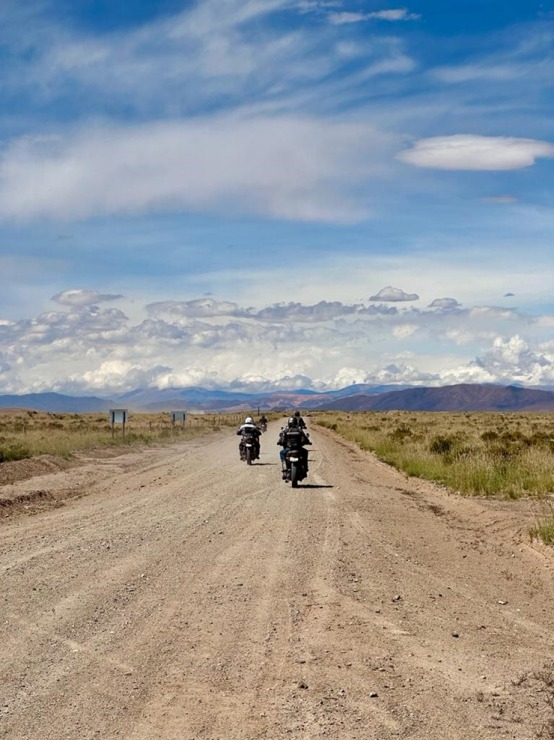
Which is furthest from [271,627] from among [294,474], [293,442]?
[293,442]

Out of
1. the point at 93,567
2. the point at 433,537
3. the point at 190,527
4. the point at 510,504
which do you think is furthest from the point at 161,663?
the point at 510,504

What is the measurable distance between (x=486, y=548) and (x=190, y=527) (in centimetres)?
493

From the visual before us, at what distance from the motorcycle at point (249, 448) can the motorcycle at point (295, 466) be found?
6.72 metres

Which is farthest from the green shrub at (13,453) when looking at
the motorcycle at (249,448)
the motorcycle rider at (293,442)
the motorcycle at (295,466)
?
the motorcycle at (295,466)

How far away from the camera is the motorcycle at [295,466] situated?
68.3ft

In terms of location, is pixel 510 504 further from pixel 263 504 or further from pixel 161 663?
pixel 161 663

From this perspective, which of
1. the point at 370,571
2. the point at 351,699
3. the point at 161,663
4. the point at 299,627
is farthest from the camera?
the point at 370,571

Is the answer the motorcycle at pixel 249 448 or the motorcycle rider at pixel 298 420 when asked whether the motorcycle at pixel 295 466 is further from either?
the motorcycle at pixel 249 448

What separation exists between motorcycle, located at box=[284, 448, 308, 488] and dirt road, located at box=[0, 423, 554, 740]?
478 cm

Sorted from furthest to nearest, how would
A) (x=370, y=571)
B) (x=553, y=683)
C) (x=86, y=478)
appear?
(x=86, y=478), (x=370, y=571), (x=553, y=683)

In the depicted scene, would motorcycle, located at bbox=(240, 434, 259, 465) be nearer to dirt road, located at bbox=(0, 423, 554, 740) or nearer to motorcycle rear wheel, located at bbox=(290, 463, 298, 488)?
motorcycle rear wheel, located at bbox=(290, 463, 298, 488)

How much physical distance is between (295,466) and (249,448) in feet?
24.2

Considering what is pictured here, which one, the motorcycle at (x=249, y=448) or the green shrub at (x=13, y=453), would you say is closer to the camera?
the motorcycle at (x=249, y=448)

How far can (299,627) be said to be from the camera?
25.6ft
